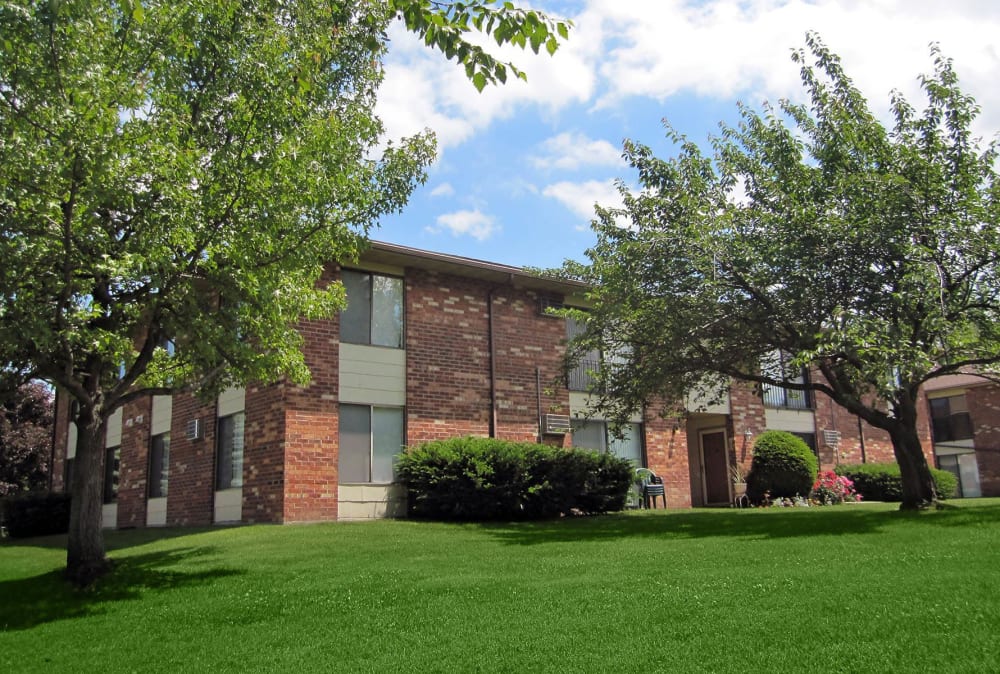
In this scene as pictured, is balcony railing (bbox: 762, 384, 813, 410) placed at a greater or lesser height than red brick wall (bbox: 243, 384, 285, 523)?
greater

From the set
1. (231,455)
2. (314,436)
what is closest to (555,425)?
(314,436)

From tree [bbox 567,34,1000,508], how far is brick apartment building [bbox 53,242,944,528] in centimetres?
260

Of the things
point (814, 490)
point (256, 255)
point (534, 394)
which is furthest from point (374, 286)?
point (814, 490)

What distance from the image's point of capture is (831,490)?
2172 centimetres

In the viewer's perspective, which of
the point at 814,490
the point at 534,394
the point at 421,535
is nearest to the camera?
the point at 421,535

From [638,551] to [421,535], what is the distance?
3.88 metres

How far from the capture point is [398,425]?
1691cm

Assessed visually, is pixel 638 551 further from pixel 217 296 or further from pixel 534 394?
pixel 534 394

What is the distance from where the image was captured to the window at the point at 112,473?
869 inches

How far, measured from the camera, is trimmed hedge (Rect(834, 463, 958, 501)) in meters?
23.3

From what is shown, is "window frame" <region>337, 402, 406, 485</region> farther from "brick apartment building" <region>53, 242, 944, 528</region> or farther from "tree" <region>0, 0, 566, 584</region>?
"tree" <region>0, 0, 566, 584</region>

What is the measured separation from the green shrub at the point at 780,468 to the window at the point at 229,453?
41.4ft

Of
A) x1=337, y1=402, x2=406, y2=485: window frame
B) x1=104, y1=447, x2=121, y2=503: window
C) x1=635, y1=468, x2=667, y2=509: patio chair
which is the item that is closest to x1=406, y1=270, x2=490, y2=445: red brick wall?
x1=337, y1=402, x2=406, y2=485: window frame

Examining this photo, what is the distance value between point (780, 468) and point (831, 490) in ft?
4.69
